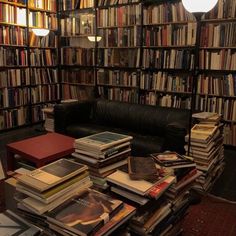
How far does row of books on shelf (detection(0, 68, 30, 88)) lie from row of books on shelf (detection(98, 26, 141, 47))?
140 centimetres

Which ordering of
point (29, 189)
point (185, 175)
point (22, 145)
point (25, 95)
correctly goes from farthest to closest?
point (25, 95), point (22, 145), point (185, 175), point (29, 189)

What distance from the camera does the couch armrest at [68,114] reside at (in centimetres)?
334

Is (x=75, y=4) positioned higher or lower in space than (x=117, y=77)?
higher

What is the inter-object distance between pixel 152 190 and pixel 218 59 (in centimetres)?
281

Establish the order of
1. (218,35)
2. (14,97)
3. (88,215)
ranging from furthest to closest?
1. (14,97)
2. (218,35)
3. (88,215)

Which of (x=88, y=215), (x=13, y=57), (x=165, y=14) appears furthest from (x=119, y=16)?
(x=88, y=215)

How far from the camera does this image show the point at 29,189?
1.21 m

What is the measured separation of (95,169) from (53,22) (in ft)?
13.9

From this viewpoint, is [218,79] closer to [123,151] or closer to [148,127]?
[148,127]

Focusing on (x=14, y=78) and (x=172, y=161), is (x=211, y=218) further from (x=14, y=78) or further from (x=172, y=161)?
(x=14, y=78)

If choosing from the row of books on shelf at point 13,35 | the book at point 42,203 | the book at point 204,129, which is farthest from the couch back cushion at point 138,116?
the row of books on shelf at point 13,35

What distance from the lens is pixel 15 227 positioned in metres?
1.12

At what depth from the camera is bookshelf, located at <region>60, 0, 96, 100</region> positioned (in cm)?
474

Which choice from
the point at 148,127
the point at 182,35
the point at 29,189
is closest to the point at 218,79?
the point at 182,35
